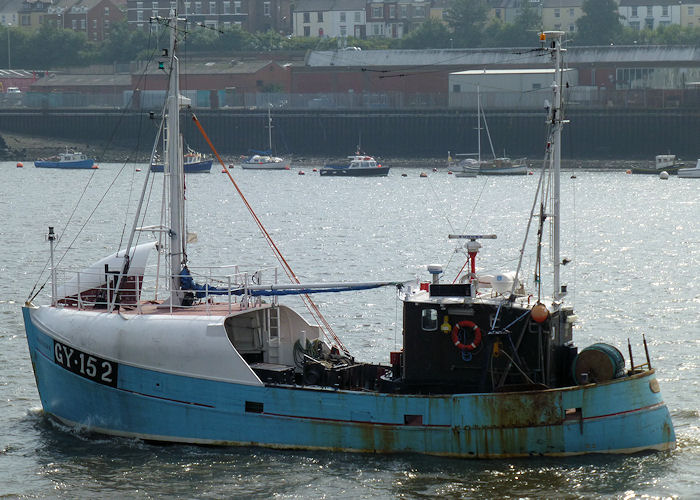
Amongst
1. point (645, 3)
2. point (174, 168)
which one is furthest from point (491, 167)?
point (174, 168)

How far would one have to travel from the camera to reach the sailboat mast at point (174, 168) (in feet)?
69.6

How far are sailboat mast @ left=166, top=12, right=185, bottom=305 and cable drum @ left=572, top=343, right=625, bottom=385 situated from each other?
7166 mm

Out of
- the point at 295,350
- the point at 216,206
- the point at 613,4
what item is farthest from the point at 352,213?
the point at 613,4

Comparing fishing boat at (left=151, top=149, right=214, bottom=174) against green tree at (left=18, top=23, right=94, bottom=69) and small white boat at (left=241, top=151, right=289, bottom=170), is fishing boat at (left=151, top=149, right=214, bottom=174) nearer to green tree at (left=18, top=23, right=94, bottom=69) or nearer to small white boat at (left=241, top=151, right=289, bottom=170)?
small white boat at (left=241, top=151, right=289, bottom=170)

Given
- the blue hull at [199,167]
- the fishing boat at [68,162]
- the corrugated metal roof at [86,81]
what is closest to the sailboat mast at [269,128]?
the blue hull at [199,167]

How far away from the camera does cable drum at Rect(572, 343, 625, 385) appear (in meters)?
19.4

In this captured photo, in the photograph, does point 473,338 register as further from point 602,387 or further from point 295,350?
point 295,350

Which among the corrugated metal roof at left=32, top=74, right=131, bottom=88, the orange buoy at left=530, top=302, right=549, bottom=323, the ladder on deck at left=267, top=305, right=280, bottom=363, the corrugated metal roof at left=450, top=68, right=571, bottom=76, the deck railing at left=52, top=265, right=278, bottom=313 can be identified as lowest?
the ladder on deck at left=267, top=305, right=280, bottom=363

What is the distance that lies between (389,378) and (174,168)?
5354 millimetres

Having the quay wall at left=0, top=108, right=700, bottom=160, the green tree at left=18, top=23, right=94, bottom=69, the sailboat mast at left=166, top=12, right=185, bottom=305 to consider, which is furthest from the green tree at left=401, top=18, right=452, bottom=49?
the sailboat mast at left=166, top=12, right=185, bottom=305

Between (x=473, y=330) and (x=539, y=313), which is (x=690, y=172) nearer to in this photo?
(x=473, y=330)

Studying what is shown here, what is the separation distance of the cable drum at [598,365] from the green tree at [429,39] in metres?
106

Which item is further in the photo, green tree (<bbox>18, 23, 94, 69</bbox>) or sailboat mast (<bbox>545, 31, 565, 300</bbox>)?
green tree (<bbox>18, 23, 94, 69</bbox>)

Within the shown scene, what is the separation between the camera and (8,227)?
5859 centimetres
